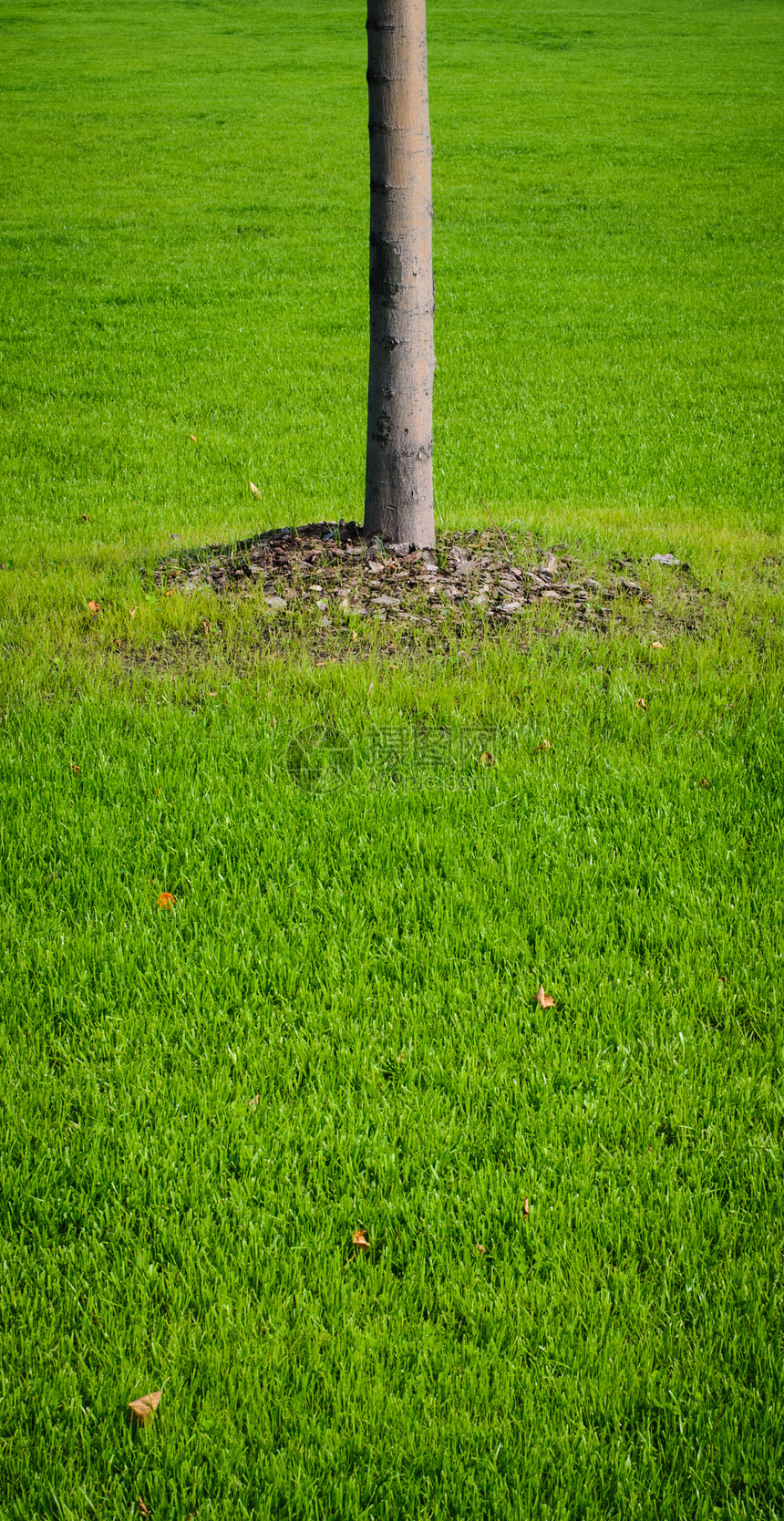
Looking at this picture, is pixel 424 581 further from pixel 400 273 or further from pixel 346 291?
pixel 346 291

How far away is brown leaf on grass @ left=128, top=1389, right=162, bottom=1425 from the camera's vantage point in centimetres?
195

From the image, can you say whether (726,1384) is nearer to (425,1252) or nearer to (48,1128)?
(425,1252)

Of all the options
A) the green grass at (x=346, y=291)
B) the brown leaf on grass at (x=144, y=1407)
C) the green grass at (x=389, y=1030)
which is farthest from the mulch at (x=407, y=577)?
the brown leaf on grass at (x=144, y=1407)

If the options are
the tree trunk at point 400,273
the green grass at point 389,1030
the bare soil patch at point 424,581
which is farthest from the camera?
the bare soil patch at point 424,581

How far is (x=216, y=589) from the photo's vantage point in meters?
5.41

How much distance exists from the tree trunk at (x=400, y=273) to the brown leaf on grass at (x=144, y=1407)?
13.8 feet

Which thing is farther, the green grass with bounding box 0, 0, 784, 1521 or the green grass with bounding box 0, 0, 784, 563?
the green grass with bounding box 0, 0, 784, 563

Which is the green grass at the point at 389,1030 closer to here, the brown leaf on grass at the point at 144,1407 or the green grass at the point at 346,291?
the brown leaf on grass at the point at 144,1407

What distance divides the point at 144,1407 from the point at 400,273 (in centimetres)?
471

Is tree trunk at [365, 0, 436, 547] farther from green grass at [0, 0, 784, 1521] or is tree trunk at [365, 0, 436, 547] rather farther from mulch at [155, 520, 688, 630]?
green grass at [0, 0, 784, 1521]

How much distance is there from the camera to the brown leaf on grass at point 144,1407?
1.95m

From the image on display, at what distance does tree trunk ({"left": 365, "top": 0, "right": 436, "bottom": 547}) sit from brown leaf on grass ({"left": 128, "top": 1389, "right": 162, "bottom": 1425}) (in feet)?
13.8

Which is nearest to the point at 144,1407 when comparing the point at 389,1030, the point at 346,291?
the point at 389,1030

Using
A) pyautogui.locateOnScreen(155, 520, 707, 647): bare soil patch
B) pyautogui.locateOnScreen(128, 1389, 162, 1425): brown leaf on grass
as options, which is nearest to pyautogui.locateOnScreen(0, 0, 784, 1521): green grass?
pyautogui.locateOnScreen(128, 1389, 162, 1425): brown leaf on grass
